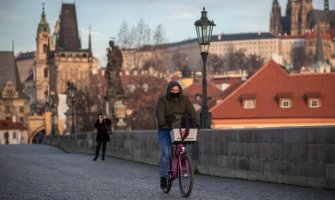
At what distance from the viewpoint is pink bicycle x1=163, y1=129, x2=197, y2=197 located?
41.3 feet

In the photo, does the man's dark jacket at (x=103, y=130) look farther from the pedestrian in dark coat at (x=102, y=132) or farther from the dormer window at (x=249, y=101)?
the dormer window at (x=249, y=101)

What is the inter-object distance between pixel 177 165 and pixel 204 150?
205 inches

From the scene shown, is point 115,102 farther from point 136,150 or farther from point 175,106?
point 175,106

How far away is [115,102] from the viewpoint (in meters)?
36.1

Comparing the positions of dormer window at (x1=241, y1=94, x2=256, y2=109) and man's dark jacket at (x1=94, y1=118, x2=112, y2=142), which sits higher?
dormer window at (x1=241, y1=94, x2=256, y2=109)

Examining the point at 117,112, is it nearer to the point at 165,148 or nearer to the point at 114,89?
the point at 114,89

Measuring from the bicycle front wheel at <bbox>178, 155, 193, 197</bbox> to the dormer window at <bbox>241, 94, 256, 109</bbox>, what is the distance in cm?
5574

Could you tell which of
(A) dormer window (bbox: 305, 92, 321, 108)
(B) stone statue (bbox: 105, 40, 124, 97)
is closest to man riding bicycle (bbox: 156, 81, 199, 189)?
(B) stone statue (bbox: 105, 40, 124, 97)

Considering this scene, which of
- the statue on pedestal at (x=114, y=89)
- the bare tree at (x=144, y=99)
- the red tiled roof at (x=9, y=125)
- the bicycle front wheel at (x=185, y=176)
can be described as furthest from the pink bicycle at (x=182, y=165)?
the red tiled roof at (x=9, y=125)

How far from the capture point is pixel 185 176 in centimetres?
1272

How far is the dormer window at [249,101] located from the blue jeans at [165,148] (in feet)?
181

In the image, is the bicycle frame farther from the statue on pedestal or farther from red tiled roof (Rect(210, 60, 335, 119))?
red tiled roof (Rect(210, 60, 335, 119))

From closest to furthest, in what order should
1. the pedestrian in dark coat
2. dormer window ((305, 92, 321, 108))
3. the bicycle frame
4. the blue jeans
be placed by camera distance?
the bicycle frame, the blue jeans, the pedestrian in dark coat, dormer window ((305, 92, 321, 108))

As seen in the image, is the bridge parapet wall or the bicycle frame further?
the bridge parapet wall
